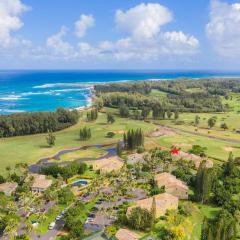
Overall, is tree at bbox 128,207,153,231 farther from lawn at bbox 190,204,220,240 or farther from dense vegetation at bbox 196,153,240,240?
dense vegetation at bbox 196,153,240,240

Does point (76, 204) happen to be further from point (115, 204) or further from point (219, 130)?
point (219, 130)

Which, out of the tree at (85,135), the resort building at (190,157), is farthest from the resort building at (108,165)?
the tree at (85,135)

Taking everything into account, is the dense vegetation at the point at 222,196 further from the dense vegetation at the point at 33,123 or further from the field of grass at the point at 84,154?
the dense vegetation at the point at 33,123

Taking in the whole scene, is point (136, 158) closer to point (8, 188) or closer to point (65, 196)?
point (65, 196)

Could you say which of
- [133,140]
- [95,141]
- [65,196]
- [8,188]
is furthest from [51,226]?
[95,141]

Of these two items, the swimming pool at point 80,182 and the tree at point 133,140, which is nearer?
the swimming pool at point 80,182
